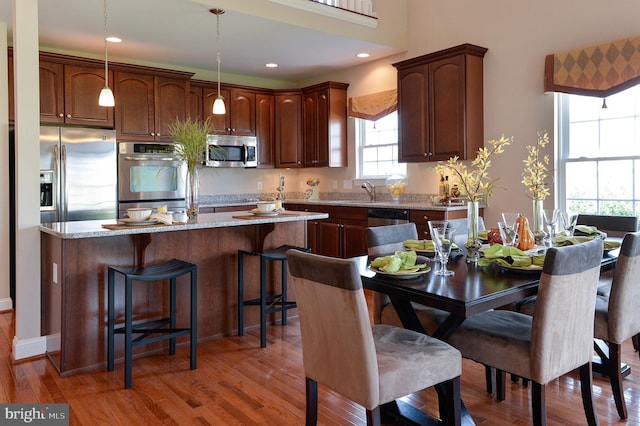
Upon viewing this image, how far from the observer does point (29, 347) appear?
10.4 ft

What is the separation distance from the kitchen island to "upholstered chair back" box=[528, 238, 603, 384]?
2.07 meters

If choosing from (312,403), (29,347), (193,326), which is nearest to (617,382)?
(312,403)

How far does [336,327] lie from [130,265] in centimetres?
187

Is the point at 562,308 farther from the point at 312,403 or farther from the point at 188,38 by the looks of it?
the point at 188,38

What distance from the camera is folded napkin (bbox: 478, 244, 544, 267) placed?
7.07ft

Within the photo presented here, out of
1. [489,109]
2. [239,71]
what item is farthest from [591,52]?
[239,71]

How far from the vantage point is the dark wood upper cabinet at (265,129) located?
6.51 metres

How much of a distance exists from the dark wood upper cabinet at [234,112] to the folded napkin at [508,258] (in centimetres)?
452

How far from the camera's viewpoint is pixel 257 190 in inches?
271

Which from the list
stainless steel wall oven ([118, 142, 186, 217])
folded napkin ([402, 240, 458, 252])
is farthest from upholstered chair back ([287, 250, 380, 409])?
stainless steel wall oven ([118, 142, 186, 217])

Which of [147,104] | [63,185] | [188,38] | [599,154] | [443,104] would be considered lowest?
[63,185]

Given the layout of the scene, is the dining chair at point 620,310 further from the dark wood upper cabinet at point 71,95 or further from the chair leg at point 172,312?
the dark wood upper cabinet at point 71,95

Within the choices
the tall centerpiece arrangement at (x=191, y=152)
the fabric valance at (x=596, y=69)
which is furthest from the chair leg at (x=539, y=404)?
the fabric valance at (x=596, y=69)

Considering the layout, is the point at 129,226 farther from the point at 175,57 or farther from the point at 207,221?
the point at 175,57
